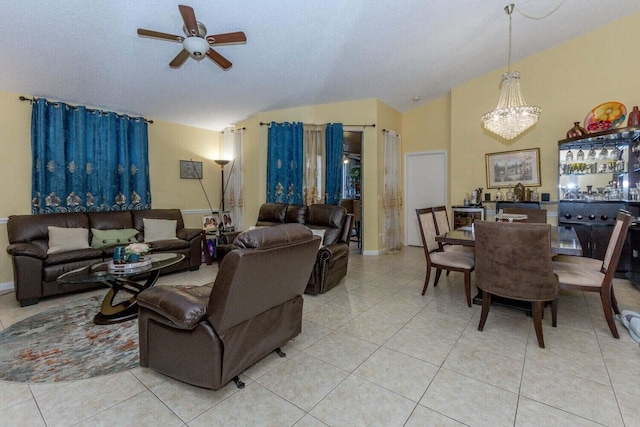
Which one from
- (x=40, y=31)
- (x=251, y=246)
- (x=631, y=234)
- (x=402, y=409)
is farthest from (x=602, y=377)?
(x=40, y=31)

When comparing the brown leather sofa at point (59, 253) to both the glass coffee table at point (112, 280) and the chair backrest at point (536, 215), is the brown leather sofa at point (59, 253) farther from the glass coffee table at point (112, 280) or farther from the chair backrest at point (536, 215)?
the chair backrest at point (536, 215)

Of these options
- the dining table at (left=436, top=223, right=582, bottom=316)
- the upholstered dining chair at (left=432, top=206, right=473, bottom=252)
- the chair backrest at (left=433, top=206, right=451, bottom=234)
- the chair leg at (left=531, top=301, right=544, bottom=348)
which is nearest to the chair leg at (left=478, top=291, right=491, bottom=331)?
the chair leg at (left=531, top=301, right=544, bottom=348)

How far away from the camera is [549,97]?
4.67 m

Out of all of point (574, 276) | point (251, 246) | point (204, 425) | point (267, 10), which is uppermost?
point (267, 10)

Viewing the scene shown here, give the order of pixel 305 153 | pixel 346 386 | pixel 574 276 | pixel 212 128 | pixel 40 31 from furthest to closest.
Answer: pixel 212 128
pixel 305 153
pixel 40 31
pixel 574 276
pixel 346 386

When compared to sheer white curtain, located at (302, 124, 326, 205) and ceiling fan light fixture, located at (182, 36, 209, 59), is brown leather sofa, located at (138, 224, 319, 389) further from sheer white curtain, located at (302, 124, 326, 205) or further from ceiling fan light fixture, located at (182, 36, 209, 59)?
sheer white curtain, located at (302, 124, 326, 205)

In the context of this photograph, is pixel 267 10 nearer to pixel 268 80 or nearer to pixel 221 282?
pixel 268 80

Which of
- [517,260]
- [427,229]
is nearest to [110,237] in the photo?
[427,229]

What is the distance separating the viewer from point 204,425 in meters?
1.48

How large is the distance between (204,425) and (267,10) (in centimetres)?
330

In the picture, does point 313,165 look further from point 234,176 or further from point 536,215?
point 536,215

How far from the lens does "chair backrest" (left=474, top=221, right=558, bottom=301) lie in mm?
2121

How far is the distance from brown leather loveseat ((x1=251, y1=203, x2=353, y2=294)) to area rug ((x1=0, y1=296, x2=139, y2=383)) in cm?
178

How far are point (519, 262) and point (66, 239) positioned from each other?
485 cm
